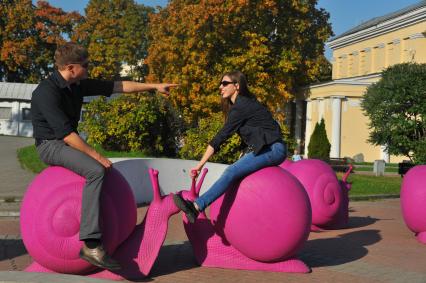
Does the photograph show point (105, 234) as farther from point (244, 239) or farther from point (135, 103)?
point (135, 103)

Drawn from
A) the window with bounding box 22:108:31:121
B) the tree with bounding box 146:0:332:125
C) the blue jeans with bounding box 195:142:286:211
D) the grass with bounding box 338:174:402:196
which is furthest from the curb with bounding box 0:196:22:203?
the window with bounding box 22:108:31:121

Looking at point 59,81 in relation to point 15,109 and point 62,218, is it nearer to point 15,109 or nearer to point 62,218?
point 62,218

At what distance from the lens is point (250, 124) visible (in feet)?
24.0

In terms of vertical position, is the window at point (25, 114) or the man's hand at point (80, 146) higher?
→ the window at point (25, 114)

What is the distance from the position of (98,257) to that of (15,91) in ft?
168

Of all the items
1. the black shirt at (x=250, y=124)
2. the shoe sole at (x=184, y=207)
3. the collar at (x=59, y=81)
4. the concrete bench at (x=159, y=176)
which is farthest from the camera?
the concrete bench at (x=159, y=176)

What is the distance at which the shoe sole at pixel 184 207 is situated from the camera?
680 centimetres

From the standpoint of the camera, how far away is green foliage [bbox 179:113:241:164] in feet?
68.3

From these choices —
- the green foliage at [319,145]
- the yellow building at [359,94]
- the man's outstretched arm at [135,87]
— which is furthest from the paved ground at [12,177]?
→ the yellow building at [359,94]

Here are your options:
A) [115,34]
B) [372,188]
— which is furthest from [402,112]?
[115,34]

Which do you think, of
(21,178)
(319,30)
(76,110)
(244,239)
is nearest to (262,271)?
(244,239)

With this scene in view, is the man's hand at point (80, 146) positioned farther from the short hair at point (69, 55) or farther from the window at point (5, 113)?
the window at point (5, 113)

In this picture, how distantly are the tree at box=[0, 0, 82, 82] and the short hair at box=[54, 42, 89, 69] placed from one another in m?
57.4

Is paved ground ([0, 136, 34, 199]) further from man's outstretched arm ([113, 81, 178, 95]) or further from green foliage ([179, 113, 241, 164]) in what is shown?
man's outstretched arm ([113, 81, 178, 95])
